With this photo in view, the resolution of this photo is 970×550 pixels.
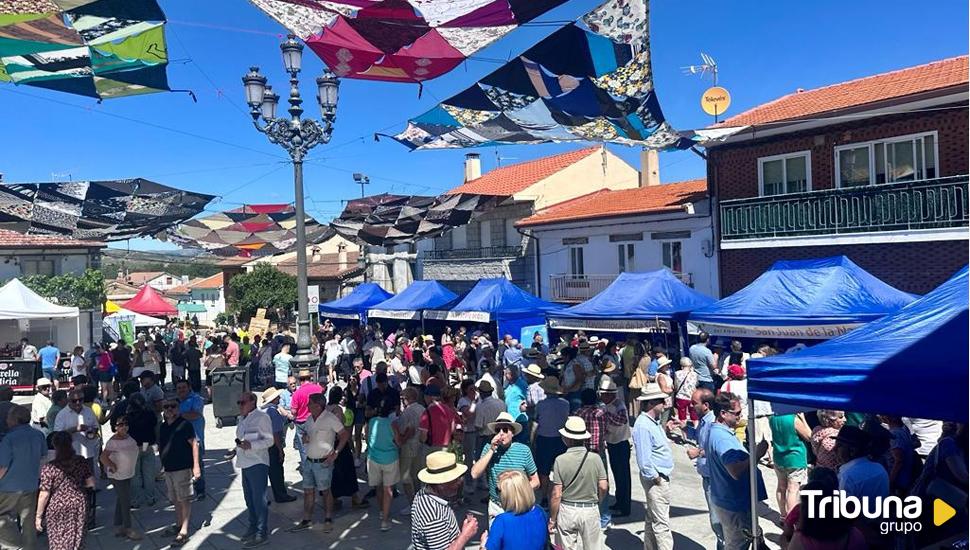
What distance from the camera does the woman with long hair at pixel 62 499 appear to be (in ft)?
19.4

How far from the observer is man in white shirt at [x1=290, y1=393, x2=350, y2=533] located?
6.90m

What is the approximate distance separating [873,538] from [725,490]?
1.06m

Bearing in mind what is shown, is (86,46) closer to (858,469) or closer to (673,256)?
(858,469)

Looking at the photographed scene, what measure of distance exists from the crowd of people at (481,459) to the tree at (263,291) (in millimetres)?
29438

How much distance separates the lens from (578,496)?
17.1ft

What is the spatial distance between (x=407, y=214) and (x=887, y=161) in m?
10.9

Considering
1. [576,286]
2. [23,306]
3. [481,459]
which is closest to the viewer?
[481,459]

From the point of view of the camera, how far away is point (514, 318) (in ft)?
57.9

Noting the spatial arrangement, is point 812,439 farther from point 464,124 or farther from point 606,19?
point 464,124

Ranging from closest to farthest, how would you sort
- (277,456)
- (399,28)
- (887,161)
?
(399,28) → (277,456) → (887,161)

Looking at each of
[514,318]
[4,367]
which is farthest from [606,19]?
[4,367]

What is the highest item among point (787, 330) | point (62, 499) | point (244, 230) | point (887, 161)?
point (887, 161)

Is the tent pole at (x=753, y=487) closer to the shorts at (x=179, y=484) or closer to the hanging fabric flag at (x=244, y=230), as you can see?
the shorts at (x=179, y=484)

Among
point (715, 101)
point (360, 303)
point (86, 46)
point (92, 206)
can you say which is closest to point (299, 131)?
point (92, 206)
